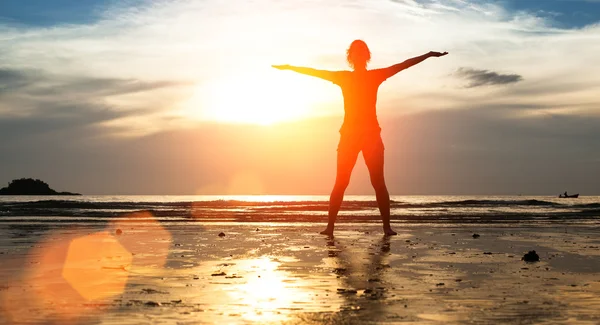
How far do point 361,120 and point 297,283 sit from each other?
28.1 feet

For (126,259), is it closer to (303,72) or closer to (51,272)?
(51,272)

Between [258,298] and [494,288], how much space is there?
92.8 inches

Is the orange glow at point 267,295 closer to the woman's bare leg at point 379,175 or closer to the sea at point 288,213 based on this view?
the woman's bare leg at point 379,175

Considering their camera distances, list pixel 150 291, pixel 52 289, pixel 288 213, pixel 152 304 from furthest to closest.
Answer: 1. pixel 288 213
2. pixel 52 289
3. pixel 150 291
4. pixel 152 304

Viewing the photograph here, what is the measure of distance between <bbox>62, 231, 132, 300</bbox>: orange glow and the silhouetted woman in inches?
210

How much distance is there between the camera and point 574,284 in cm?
682

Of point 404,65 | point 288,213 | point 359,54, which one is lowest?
point 288,213

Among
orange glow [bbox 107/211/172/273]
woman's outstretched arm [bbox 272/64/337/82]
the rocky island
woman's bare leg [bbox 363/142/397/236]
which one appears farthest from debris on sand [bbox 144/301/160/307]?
the rocky island

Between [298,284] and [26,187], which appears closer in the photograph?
[298,284]

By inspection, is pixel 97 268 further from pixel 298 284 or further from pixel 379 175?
pixel 379 175

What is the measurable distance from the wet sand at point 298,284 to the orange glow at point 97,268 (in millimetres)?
16

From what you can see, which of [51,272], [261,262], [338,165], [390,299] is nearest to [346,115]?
[338,165]

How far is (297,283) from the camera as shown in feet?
22.2

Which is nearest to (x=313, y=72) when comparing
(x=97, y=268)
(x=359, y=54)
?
(x=359, y=54)
